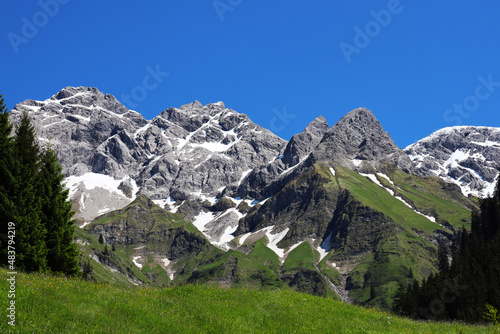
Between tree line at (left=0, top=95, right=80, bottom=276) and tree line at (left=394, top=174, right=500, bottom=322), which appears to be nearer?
tree line at (left=0, top=95, right=80, bottom=276)

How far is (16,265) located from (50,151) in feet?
55.7

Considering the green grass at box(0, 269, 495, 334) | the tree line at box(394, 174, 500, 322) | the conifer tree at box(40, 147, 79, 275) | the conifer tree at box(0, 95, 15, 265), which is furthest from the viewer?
the tree line at box(394, 174, 500, 322)

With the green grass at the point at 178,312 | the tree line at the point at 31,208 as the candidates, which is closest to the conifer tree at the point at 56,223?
the tree line at the point at 31,208

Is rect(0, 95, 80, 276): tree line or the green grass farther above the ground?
rect(0, 95, 80, 276): tree line

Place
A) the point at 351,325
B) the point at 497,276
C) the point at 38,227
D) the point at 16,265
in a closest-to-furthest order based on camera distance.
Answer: the point at 351,325 → the point at 16,265 → the point at 38,227 → the point at 497,276

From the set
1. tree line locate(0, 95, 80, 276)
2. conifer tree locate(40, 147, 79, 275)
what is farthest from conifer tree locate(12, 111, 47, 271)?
conifer tree locate(40, 147, 79, 275)

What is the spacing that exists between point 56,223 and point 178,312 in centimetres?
2733

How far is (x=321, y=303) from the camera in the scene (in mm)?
30125

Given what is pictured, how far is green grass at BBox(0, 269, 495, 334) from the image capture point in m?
18.4

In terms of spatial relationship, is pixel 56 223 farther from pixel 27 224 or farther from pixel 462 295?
pixel 462 295

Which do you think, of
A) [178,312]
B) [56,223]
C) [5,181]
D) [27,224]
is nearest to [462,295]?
[178,312]

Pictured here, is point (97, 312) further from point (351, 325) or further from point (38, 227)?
point (38, 227)

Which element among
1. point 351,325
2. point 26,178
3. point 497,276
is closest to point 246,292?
point 351,325

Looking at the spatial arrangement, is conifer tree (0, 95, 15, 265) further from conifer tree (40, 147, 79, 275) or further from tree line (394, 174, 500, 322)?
tree line (394, 174, 500, 322)
